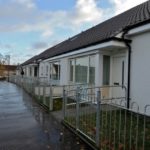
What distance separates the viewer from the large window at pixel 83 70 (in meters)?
13.5

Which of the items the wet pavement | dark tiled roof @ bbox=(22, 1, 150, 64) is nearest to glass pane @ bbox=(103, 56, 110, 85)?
dark tiled roof @ bbox=(22, 1, 150, 64)

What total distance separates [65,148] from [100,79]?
673 centimetres

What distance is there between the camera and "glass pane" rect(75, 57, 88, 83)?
562 inches

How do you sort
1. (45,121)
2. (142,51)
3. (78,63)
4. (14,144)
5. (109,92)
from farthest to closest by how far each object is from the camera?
(78,63) → (109,92) → (142,51) → (45,121) → (14,144)

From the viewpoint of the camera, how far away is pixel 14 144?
20.9 feet

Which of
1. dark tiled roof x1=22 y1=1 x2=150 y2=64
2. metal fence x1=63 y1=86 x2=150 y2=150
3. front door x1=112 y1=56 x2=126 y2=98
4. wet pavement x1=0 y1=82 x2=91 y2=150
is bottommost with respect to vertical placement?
wet pavement x1=0 y1=82 x2=91 y2=150

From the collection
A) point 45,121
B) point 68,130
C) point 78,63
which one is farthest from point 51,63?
point 68,130

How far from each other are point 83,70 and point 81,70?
390 mm

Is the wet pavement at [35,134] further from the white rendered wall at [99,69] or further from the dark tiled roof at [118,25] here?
the dark tiled roof at [118,25]

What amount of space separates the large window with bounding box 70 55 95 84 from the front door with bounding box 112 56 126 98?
1.31 m

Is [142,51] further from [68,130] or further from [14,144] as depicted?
[14,144]

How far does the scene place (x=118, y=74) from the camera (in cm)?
1191

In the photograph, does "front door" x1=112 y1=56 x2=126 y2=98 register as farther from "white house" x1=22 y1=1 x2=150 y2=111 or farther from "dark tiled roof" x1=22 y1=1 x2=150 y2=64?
"dark tiled roof" x1=22 y1=1 x2=150 y2=64

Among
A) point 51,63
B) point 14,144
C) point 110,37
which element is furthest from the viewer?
point 51,63
